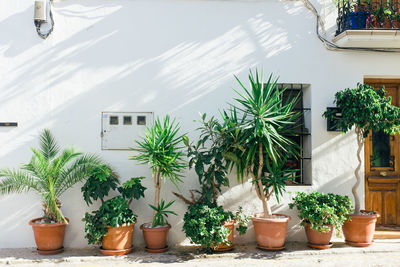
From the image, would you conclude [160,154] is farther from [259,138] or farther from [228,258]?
[228,258]

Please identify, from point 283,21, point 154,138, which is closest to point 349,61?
point 283,21

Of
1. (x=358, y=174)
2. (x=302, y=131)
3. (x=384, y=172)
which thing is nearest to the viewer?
(x=358, y=174)

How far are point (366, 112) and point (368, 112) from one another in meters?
0.03

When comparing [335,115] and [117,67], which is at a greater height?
[117,67]

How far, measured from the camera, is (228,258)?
17.4 feet

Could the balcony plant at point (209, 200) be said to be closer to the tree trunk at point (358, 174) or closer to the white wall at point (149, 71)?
the white wall at point (149, 71)

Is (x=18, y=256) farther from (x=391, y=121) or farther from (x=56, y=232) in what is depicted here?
(x=391, y=121)

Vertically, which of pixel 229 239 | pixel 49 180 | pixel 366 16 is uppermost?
pixel 366 16

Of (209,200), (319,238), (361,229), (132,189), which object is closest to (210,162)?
(209,200)

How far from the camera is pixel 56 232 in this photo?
5504mm

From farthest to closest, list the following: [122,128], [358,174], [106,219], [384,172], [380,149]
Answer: [380,149] < [384,172] < [122,128] < [358,174] < [106,219]

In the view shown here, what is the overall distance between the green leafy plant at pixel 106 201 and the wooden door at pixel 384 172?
13.0 ft

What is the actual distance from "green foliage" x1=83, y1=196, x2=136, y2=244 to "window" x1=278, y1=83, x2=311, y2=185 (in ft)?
9.11

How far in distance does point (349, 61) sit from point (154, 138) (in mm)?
3544
